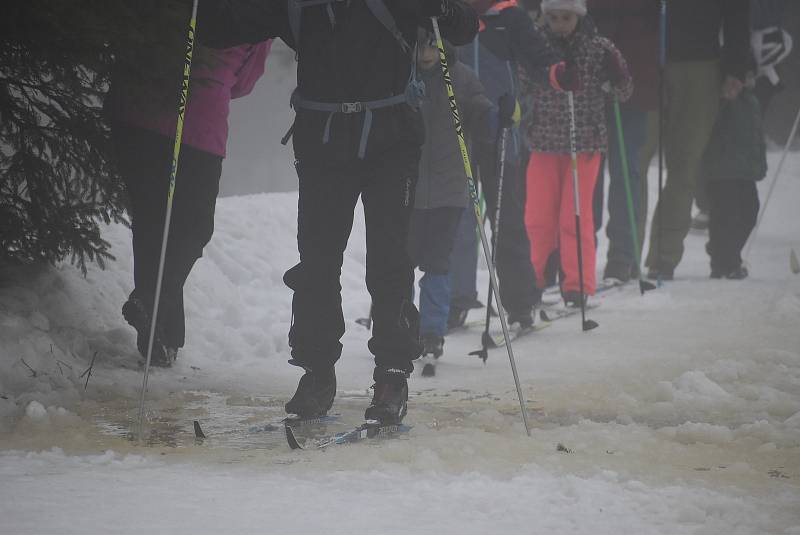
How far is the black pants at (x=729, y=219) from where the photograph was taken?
1041 centimetres

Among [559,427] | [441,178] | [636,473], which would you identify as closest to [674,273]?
[441,178]

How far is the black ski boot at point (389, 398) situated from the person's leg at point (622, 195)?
5.85m

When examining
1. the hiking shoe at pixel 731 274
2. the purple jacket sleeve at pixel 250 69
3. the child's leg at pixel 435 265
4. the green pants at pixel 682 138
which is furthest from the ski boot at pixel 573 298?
the purple jacket sleeve at pixel 250 69

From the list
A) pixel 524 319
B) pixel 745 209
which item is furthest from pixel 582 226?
pixel 745 209

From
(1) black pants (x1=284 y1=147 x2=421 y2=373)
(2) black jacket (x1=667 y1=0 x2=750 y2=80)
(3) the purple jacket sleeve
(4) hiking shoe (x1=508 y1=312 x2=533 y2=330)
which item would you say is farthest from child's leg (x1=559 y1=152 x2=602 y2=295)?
(1) black pants (x1=284 y1=147 x2=421 y2=373)

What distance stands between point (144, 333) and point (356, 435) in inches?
70.4

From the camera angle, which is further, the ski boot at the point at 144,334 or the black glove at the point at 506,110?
the black glove at the point at 506,110

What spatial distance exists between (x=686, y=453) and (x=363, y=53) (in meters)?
2.03

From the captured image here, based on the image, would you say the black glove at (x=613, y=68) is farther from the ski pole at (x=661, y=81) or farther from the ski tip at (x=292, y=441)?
the ski tip at (x=292, y=441)

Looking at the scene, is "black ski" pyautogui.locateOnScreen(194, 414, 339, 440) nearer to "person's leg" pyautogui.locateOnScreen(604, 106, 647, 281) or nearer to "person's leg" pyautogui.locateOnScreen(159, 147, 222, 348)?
"person's leg" pyautogui.locateOnScreen(159, 147, 222, 348)

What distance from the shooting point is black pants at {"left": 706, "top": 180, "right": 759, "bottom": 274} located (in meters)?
10.4

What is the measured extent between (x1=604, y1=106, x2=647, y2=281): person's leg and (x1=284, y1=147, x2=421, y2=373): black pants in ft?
18.8

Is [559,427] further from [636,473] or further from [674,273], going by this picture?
[674,273]

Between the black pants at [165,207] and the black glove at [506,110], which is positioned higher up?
the black glove at [506,110]
